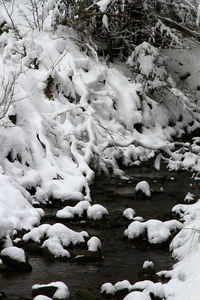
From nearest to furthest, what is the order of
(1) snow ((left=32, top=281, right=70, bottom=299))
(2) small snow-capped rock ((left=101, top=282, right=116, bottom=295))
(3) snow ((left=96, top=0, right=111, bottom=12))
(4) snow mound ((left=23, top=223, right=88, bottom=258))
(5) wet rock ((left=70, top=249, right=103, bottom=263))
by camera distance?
(1) snow ((left=32, top=281, right=70, bottom=299)) < (2) small snow-capped rock ((left=101, top=282, right=116, bottom=295)) < (5) wet rock ((left=70, top=249, right=103, bottom=263)) < (4) snow mound ((left=23, top=223, right=88, bottom=258)) < (3) snow ((left=96, top=0, right=111, bottom=12))

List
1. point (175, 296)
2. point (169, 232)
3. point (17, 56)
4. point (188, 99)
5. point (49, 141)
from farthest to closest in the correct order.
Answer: point (188, 99) < point (17, 56) < point (49, 141) < point (169, 232) < point (175, 296)

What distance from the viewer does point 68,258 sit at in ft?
22.4

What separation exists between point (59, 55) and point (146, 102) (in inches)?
108

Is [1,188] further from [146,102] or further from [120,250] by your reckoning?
[146,102]

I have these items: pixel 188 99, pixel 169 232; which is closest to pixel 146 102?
pixel 188 99

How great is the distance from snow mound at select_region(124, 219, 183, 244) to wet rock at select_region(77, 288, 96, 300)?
5.92 feet

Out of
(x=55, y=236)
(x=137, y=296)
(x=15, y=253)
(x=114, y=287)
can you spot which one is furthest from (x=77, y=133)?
(x=137, y=296)

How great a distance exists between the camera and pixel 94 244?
7.09 m

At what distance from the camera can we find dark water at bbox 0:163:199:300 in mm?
6168

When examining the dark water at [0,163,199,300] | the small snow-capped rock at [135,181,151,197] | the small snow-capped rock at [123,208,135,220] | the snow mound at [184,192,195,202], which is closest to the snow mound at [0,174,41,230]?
the dark water at [0,163,199,300]

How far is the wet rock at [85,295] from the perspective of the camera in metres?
5.65

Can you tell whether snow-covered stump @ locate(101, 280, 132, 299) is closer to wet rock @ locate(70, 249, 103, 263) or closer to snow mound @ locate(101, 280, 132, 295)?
snow mound @ locate(101, 280, 132, 295)

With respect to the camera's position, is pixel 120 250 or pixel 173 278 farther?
pixel 120 250

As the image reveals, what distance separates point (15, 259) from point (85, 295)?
3.87 ft
